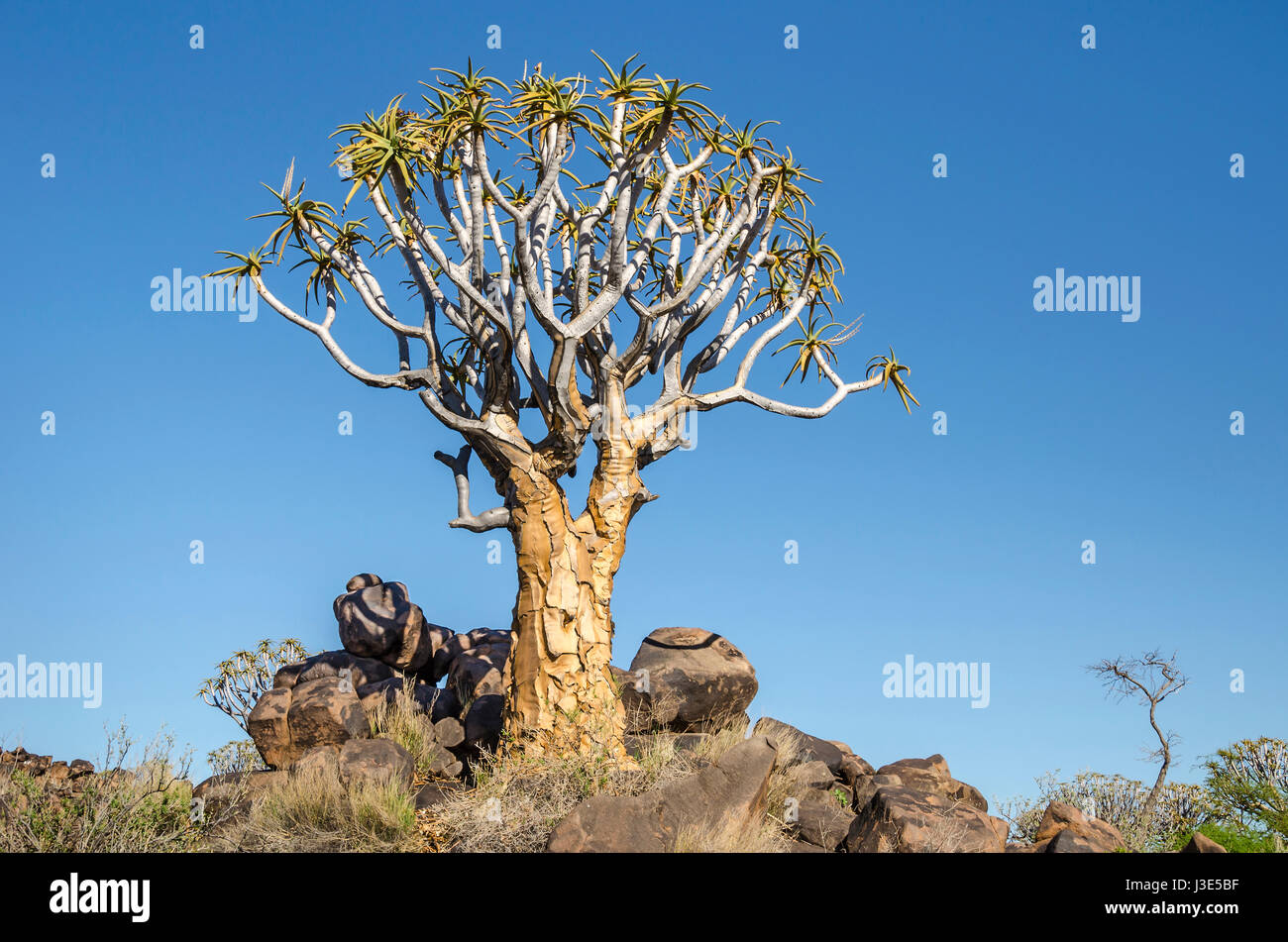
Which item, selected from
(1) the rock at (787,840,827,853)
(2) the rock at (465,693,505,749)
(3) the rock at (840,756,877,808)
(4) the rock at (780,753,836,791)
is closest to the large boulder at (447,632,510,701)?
(2) the rock at (465,693,505,749)

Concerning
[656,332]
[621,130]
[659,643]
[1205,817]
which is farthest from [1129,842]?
[621,130]

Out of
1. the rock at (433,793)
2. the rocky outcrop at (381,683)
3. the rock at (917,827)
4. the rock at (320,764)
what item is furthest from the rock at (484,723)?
the rock at (917,827)

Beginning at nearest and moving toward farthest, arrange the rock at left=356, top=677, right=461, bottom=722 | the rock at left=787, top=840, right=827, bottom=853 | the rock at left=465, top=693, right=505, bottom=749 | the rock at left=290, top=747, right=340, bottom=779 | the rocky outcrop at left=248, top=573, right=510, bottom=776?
the rock at left=787, top=840, right=827, bottom=853 < the rock at left=290, top=747, right=340, bottom=779 < the rock at left=465, top=693, right=505, bottom=749 < the rocky outcrop at left=248, top=573, right=510, bottom=776 < the rock at left=356, top=677, right=461, bottom=722

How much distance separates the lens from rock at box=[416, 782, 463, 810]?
11.2 metres

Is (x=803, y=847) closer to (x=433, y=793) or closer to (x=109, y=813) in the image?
(x=433, y=793)

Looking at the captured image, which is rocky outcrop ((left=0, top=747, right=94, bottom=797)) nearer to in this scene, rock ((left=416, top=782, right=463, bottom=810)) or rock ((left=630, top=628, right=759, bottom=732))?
rock ((left=416, top=782, right=463, bottom=810))

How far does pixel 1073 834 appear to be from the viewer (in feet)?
33.4

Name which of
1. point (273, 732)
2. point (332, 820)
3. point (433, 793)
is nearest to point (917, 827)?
point (433, 793)

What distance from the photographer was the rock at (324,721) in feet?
43.7

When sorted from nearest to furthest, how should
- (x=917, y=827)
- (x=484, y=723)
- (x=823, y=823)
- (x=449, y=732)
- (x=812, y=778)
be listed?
(x=917, y=827) → (x=823, y=823) → (x=812, y=778) → (x=484, y=723) → (x=449, y=732)

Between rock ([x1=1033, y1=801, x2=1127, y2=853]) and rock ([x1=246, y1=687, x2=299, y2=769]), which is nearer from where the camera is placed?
rock ([x1=1033, y1=801, x2=1127, y2=853])

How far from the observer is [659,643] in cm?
1446

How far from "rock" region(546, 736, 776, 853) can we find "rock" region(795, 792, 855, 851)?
1107mm

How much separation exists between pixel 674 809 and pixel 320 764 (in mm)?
4868
